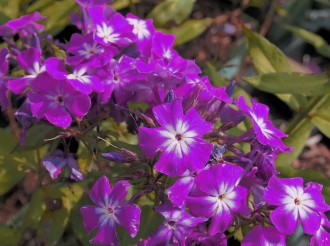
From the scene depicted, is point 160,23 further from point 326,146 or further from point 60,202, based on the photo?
point 326,146

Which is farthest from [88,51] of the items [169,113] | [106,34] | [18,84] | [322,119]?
[322,119]

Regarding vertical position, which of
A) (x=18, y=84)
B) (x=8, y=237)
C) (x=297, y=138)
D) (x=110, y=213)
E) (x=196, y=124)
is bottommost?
(x=8, y=237)

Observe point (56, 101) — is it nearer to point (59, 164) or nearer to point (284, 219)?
point (59, 164)

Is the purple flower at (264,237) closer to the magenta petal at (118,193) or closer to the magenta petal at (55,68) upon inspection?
the magenta petal at (118,193)

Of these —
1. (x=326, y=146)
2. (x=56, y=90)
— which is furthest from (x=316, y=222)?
(x=326, y=146)

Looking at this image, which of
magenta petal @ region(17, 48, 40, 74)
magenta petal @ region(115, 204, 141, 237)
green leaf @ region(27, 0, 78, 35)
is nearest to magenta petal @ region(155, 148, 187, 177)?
magenta petal @ region(115, 204, 141, 237)

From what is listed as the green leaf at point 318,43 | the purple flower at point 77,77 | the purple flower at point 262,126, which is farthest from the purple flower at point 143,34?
the green leaf at point 318,43
